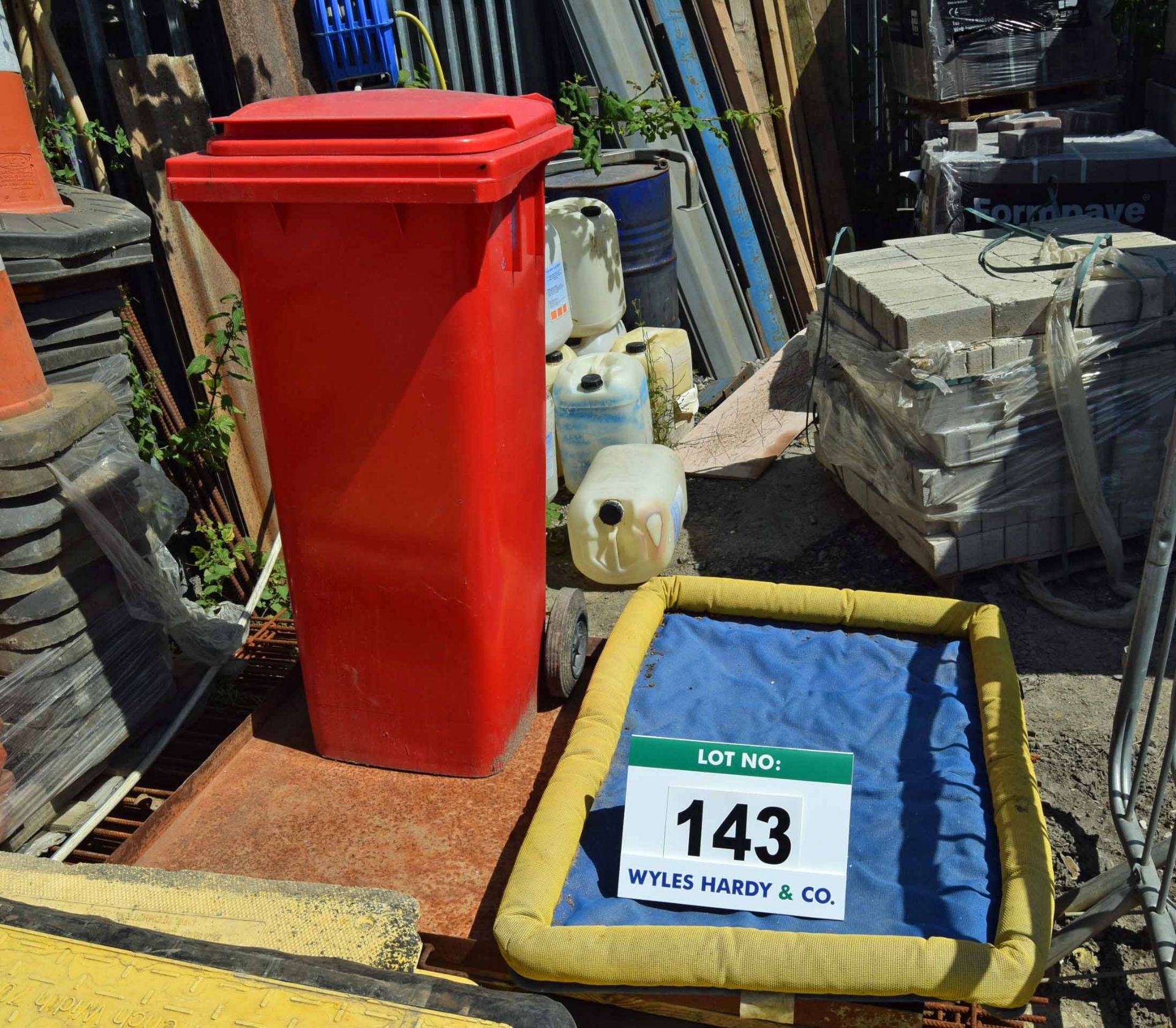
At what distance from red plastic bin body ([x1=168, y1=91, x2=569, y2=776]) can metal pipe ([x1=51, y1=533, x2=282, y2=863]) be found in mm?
397

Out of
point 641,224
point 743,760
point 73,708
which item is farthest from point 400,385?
point 641,224

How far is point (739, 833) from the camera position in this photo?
7.30 feet

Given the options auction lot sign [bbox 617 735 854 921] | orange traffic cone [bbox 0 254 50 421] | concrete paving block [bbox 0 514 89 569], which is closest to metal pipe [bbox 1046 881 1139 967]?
auction lot sign [bbox 617 735 854 921]

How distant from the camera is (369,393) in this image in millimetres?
2410

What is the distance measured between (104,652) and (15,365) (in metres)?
0.77

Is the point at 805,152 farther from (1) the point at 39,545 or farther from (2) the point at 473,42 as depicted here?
(1) the point at 39,545

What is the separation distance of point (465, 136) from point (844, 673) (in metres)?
1.76

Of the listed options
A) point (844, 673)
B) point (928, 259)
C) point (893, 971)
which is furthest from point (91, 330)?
point (928, 259)

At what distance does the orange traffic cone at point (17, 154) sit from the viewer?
2.74 metres

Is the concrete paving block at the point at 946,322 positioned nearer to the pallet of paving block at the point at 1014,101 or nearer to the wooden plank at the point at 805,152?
the pallet of paving block at the point at 1014,101

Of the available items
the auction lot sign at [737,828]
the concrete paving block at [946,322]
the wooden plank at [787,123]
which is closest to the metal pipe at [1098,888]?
the auction lot sign at [737,828]

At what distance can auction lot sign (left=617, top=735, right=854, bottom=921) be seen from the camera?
2.19 meters

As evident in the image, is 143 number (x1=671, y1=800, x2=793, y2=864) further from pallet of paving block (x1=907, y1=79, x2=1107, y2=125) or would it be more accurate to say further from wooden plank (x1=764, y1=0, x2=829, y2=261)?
wooden plank (x1=764, y1=0, x2=829, y2=261)

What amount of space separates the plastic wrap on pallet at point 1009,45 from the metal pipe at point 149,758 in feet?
14.8
